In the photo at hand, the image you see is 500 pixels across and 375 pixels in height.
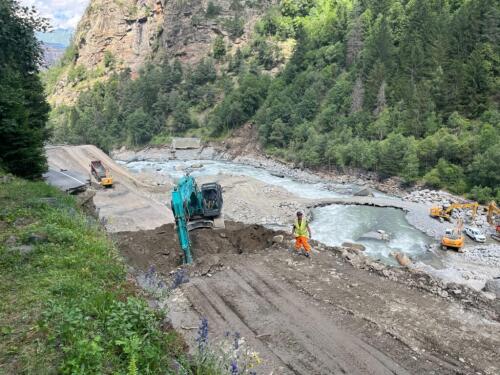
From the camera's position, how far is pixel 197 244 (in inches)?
630

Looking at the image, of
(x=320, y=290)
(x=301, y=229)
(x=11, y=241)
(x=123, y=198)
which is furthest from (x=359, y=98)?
(x=11, y=241)

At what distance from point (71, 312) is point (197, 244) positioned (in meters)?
11.1

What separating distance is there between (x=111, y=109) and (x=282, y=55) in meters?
43.3

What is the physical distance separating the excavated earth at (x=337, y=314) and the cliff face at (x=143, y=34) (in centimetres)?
10288

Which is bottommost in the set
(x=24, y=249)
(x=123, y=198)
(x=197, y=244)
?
(x=123, y=198)

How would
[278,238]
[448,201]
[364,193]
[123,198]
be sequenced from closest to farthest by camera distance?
1. [278,238]
2. [123,198]
3. [448,201]
4. [364,193]

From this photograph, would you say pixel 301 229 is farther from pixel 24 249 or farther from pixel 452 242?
pixel 452 242

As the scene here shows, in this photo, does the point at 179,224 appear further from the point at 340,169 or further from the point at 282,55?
the point at 282,55

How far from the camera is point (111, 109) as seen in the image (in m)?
99.4

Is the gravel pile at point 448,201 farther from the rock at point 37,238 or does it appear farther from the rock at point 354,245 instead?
the rock at point 37,238

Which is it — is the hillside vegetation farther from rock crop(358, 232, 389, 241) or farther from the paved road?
the paved road

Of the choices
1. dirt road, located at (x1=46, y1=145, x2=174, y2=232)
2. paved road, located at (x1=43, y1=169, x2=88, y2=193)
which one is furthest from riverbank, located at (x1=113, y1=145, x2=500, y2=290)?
paved road, located at (x1=43, y1=169, x2=88, y2=193)

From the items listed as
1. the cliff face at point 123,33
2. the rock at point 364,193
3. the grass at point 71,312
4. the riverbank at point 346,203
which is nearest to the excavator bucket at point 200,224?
the grass at point 71,312

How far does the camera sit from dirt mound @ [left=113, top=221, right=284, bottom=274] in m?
15.4
